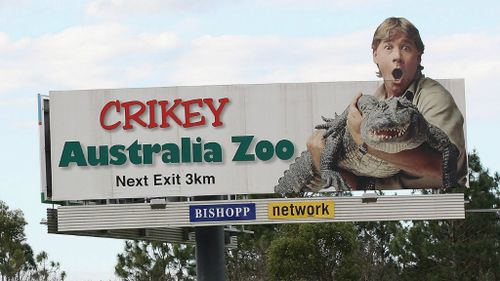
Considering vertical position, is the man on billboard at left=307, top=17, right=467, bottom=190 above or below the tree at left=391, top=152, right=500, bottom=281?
above

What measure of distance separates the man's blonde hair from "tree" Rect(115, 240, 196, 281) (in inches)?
1572

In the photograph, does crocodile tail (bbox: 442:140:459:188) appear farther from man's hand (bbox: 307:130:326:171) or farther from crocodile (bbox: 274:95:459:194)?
man's hand (bbox: 307:130:326:171)

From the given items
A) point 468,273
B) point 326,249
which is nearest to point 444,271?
point 468,273

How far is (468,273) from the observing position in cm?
6969

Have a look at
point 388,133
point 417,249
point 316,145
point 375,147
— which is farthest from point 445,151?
point 417,249

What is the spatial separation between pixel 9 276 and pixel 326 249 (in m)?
22.3

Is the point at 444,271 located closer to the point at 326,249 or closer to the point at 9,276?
the point at 326,249

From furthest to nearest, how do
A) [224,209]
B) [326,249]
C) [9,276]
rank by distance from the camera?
1. [9,276]
2. [326,249]
3. [224,209]

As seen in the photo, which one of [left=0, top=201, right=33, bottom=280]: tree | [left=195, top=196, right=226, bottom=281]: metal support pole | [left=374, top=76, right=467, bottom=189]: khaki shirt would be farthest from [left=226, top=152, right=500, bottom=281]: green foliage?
[left=374, top=76, right=467, bottom=189]: khaki shirt

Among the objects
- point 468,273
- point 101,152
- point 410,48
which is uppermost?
point 410,48

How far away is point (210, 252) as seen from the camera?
147 ft

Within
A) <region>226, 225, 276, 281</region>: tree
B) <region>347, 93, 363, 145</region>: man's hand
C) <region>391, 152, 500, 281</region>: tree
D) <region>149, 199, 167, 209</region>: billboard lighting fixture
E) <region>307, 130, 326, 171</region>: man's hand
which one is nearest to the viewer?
<region>149, 199, 167, 209</region>: billboard lighting fixture

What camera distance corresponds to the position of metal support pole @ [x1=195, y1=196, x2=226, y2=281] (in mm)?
44594

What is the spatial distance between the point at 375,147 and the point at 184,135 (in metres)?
5.59
